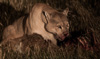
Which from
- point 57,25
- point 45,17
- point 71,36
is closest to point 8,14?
point 71,36

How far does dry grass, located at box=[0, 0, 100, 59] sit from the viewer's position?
481cm

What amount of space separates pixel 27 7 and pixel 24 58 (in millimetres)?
3517

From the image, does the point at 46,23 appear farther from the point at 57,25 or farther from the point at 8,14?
the point at 8,14

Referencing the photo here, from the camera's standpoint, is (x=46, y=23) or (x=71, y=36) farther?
(x=71, y=36)

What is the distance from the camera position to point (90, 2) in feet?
24.2

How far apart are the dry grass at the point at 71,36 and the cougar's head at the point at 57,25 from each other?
247 mm

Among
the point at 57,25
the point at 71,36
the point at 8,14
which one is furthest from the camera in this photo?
the point at 8,14

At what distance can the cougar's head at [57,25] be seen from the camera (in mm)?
5309

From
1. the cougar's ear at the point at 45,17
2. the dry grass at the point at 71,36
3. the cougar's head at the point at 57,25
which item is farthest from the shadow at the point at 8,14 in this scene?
the cougar's head at the point at 57,25

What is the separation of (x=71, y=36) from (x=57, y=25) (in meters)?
1.04

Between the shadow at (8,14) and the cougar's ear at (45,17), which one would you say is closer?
the cougar's ear at (45,17)

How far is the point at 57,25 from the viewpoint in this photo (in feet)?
17.4

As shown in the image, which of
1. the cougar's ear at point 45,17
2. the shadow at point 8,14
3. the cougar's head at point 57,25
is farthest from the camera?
the shadow at point 8,14

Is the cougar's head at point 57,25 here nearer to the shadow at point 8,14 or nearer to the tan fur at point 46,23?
the tan fur at point 46,23
